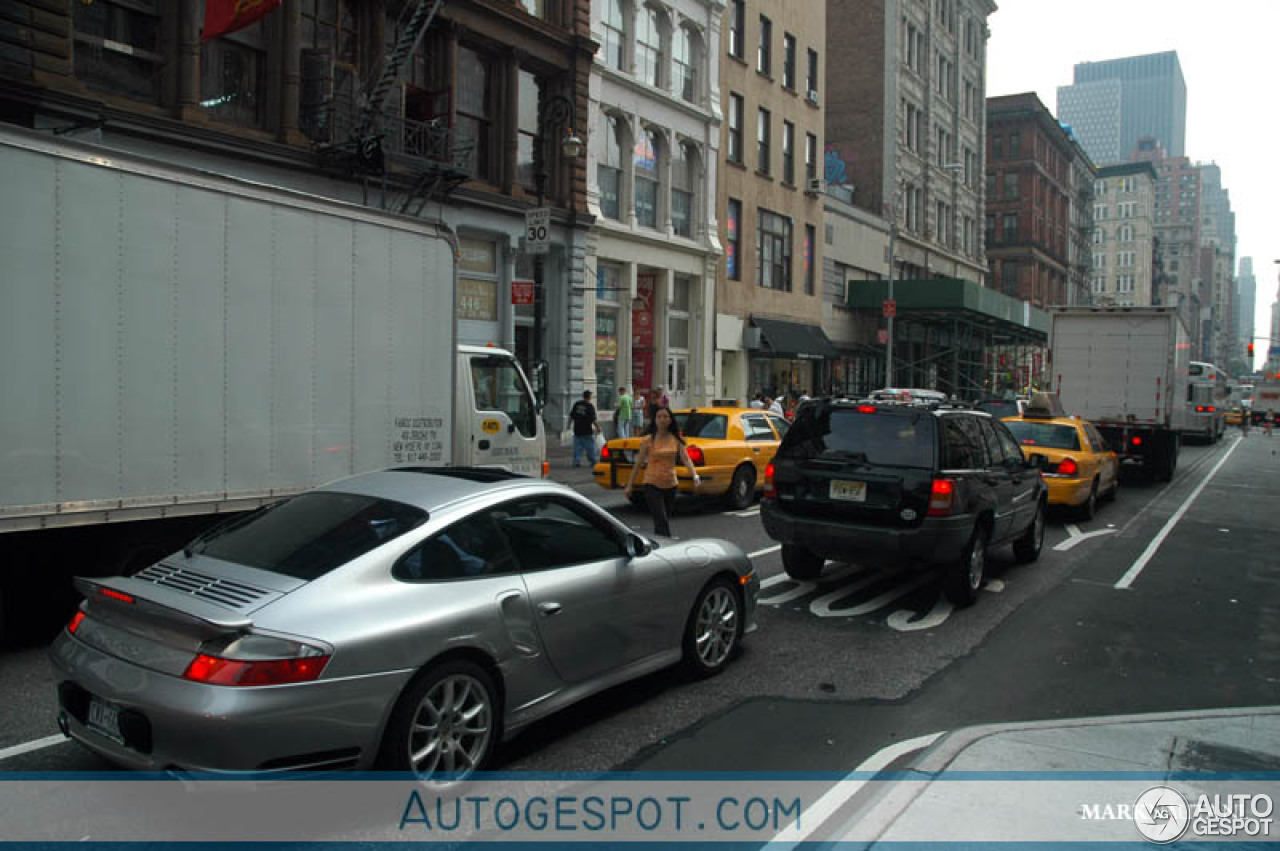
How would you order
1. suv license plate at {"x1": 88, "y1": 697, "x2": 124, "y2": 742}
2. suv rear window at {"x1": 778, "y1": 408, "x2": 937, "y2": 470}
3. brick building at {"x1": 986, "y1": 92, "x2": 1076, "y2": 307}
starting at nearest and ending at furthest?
suv license plate at {"x1": 88, "y1": 697, "x2": 124, "y2": 742}, suv rear window at {"x1": 778, "y1": 408, "x2": 937, "y2": 470}, brick building at {"x1": 986, "y1": 92, "x2": 1076, "y2": 307}

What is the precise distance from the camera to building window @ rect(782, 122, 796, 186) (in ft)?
122

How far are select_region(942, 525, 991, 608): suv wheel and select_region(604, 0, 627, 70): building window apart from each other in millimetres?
21788

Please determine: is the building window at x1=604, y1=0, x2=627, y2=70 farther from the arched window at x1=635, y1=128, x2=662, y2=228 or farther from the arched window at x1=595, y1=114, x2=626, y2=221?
the arched window at x1=635, y1=128, x2=662, y2=228

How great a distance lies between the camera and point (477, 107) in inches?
926

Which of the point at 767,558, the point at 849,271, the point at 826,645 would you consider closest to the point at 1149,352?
the point at 767,558

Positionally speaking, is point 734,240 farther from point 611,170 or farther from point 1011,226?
point 1011,226

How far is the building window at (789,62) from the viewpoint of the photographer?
3688cm

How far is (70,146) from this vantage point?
6.16 metres

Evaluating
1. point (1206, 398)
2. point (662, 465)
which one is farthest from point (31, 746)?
point (1206, 398)

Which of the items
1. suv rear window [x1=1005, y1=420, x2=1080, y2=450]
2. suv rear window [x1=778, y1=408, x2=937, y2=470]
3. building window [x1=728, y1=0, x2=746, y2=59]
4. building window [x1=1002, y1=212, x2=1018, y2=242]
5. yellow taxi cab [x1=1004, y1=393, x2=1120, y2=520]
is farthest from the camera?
building window [x1=1002, y1=212, x2=1018, y2=242]

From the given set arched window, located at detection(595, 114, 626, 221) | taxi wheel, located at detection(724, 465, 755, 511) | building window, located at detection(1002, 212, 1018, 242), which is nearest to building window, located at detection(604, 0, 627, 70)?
arched window, located at detection(595, 114, 626, 221)

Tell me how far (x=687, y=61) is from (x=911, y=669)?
2761 cm

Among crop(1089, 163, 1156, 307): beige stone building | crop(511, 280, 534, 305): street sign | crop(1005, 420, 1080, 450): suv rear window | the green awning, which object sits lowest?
crop(1005, 420, 1080, 450): suv rear window

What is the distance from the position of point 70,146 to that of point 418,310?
315 cm
